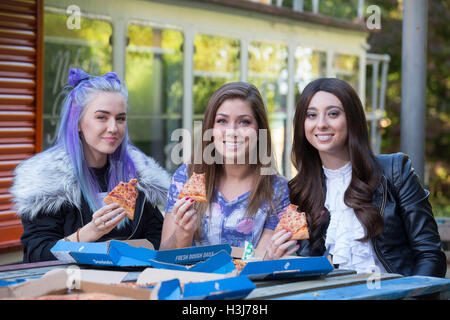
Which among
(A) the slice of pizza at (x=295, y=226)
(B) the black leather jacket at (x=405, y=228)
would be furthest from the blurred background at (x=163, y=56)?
(A) the slice of pizza at (x=295, y=226)

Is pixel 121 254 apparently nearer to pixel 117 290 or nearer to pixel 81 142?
pixel 117 290

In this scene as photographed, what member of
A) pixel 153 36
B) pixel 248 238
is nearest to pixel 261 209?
pixel 248 238

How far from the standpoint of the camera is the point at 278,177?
3.46 metres

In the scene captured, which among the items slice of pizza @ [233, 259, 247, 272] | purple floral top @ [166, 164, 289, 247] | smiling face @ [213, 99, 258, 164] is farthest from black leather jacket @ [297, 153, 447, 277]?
slice of pizza @ [233, 259, 247, 272]

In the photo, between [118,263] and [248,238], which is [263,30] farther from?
[118,263]

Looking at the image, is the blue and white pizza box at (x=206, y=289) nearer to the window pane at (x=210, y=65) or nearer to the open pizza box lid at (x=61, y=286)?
the open pizza box lid at (x=61, y=286)

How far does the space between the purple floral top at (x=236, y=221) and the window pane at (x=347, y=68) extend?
28.0 feet

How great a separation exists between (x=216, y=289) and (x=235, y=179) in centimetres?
159

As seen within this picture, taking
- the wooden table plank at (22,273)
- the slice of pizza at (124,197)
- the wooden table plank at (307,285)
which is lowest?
the wooden table plank at (22,273)

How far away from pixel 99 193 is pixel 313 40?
807 centimetres

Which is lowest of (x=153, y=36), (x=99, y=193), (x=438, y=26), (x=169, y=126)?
(x=99, y=193)

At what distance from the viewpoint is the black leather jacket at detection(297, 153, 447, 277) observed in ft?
10.5

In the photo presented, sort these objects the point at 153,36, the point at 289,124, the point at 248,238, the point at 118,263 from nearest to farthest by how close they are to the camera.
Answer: the point at 118,263
the point at 248,238
the point at 153,36
the point at 289,124

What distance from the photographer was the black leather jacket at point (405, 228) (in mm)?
3195
